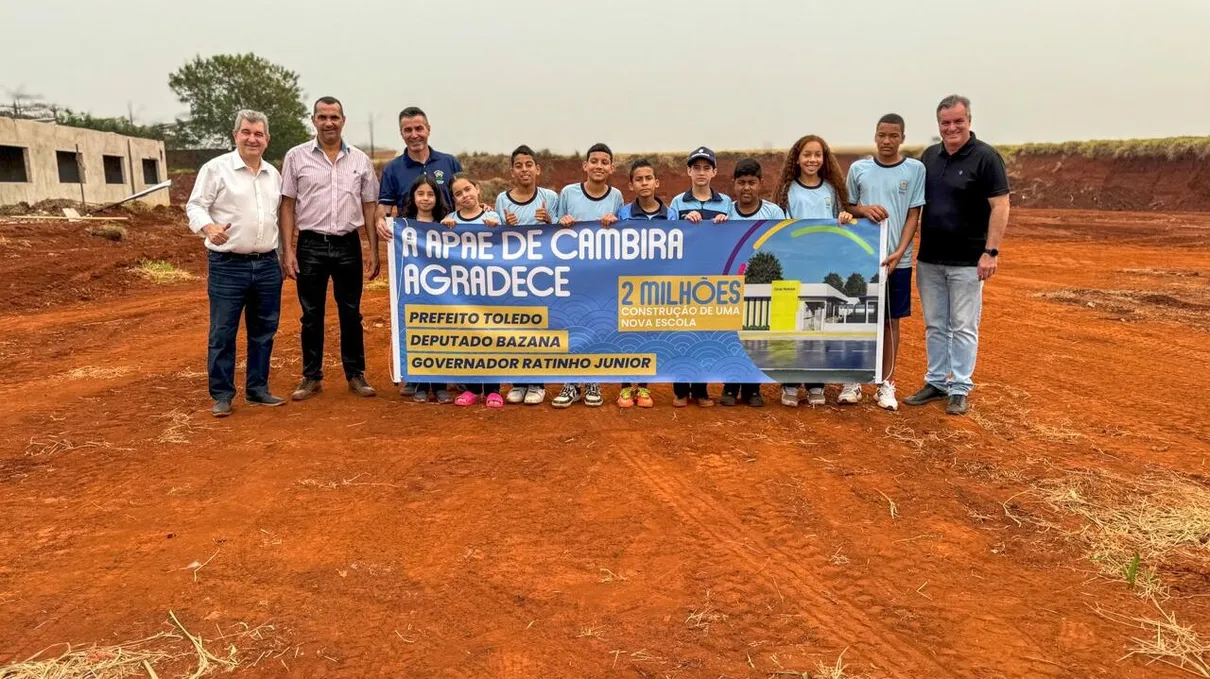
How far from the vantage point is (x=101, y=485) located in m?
3.99

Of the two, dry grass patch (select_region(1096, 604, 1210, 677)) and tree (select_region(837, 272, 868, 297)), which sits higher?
tree (select_region(837, 272, 868, 297))

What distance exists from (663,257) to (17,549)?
13.6 ft

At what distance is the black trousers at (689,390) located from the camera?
5.49 meters

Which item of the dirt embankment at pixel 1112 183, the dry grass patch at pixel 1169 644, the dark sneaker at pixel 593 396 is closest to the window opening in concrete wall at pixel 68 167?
the dark sneaker at pixel 593 396

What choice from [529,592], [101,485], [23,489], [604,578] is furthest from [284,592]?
[23,489]

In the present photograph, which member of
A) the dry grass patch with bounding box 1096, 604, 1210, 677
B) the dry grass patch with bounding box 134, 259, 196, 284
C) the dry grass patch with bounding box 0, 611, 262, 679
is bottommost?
the dry grass patch with bounding box 1096, 604, 1210, 677

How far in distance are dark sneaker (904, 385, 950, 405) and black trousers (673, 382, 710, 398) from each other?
1612 mm

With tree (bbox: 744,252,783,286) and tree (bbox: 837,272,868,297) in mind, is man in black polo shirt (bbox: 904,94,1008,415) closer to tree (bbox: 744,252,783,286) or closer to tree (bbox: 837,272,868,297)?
tree (bbox: 837,272,868,297)

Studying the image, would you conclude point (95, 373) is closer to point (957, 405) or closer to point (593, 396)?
point (593, 396)

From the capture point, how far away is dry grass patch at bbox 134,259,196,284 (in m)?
12.5

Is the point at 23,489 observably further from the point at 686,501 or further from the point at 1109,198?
the point at 1109,198

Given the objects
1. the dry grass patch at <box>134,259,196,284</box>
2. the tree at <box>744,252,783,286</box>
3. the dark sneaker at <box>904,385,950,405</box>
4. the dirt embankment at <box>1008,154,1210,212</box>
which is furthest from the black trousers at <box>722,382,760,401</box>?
the dirt embankment at <box>1008,154,1210,212</box>

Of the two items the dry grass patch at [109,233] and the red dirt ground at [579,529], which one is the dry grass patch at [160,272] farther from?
the red dirt ground at [579,529]

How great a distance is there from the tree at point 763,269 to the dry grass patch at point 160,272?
11625mm
